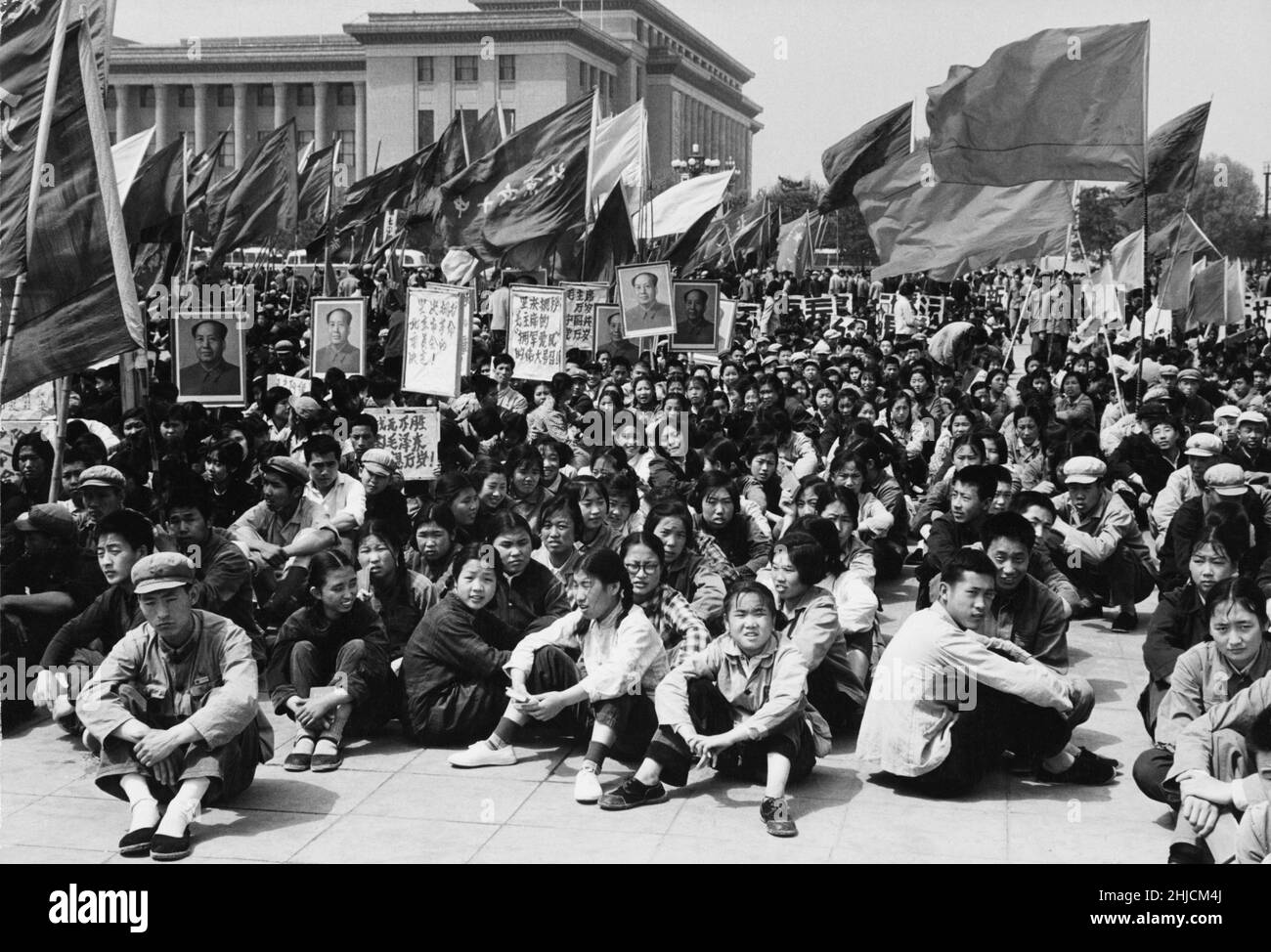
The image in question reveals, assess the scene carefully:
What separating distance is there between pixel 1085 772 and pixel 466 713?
2899 mm

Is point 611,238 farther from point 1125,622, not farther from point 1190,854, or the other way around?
point 1190,854

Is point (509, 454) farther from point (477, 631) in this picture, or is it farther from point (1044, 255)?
point (1044, 255)

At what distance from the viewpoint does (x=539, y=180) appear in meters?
18.1

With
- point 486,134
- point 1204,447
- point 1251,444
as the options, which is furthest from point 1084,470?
point 486,134

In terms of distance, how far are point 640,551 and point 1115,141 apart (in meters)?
7.15

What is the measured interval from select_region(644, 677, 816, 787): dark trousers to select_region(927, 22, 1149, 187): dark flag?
7217mm

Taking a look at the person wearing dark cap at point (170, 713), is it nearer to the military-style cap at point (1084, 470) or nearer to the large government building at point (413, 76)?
the military-style cap at point (1084, 470)

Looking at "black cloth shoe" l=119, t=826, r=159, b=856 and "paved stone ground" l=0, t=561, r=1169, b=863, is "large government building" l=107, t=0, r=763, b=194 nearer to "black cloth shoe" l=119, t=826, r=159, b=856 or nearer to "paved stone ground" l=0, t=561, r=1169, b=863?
"paved stone ground" l=0, t=561, r=1169, b=863

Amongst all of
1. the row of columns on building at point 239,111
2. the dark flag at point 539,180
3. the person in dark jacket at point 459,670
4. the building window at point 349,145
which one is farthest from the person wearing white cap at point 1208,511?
the building window at point 349,145

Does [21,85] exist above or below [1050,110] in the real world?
below

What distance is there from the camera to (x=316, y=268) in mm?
31469

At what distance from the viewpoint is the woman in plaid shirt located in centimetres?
723

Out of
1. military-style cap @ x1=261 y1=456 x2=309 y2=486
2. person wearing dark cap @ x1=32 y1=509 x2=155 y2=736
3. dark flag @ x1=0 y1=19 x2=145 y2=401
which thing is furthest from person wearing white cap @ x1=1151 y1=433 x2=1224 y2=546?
dark flag @ x1=0 y1=19 x2=145 y2=401

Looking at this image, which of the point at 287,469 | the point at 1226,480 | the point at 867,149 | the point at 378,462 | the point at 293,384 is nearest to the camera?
the point at 1226,480
